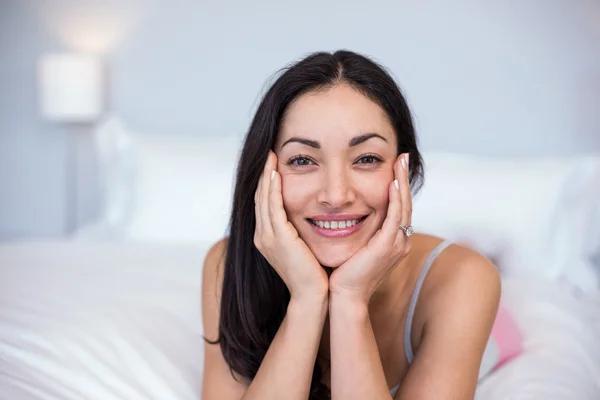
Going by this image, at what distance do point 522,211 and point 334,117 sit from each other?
4.54 feet

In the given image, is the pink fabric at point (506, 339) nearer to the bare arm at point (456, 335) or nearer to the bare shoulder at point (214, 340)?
the bare arm at point (456, 335)

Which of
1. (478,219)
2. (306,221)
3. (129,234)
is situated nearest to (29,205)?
(129,234)

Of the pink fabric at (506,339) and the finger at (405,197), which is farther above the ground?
the finger at (405,197)

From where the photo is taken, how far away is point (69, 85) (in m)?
3.30

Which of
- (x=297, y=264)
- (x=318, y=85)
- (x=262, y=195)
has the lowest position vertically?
(x=297, y=264)

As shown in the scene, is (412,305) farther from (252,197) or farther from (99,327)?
(99,327)

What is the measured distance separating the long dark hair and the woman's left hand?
143 millimetres

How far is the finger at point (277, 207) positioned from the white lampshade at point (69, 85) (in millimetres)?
2196

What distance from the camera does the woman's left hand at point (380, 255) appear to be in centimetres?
138

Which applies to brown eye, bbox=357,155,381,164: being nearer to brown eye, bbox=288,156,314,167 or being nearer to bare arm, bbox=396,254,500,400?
brown eye, bbox=288,156,314,167

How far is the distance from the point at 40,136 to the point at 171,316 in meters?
2.21

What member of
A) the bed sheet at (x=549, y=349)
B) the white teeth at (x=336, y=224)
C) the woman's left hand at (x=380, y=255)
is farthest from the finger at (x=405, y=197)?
the bed sheet at (x=549, y=349)

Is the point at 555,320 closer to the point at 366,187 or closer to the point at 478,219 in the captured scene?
the point at 478,219

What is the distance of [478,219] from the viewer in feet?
8.29
